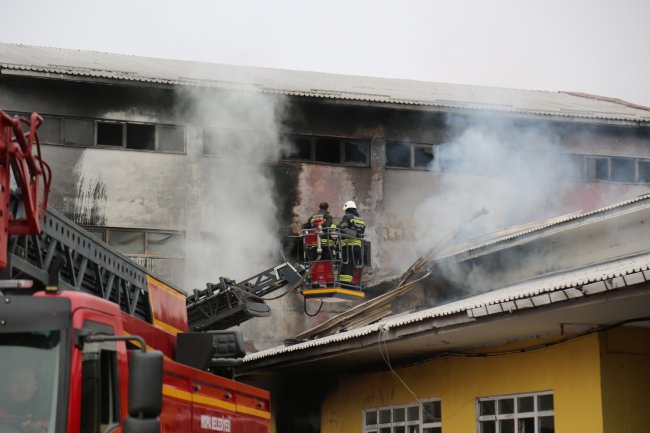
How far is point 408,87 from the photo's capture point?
1185 inches

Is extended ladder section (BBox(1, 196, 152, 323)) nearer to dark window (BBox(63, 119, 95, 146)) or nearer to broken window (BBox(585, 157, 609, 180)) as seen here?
dark window (BBox(63, 119, 95, 146))

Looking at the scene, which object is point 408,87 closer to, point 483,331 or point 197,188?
point 197,188

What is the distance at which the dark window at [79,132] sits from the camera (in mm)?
24031

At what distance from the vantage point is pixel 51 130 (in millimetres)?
23984

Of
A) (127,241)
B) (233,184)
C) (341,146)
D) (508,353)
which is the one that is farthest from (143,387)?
(341,146)

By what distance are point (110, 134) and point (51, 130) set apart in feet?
4.23

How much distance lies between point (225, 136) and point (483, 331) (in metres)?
13.3

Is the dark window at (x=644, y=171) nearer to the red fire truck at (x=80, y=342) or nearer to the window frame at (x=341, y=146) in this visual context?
the window frame at (x=341, y=146)

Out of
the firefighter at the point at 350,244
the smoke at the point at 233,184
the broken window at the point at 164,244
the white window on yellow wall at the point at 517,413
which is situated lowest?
the white window on yellow wall at the point at 517,413

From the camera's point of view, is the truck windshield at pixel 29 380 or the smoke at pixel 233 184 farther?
the smoke at pixel 233 184

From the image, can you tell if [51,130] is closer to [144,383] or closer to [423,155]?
[423,155]

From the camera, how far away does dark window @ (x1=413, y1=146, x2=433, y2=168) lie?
26656mm

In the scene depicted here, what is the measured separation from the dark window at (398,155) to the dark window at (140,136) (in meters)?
5.71

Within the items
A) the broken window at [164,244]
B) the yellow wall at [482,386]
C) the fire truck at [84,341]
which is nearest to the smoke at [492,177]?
the broken window at [164,244]
